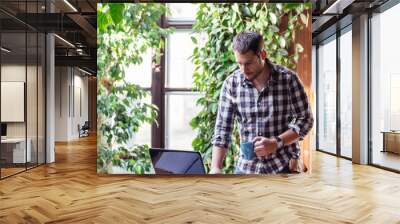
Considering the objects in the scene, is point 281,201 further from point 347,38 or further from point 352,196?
point 347,38

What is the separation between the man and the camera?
5.41 m

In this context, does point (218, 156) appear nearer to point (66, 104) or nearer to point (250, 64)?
point (250, 64)

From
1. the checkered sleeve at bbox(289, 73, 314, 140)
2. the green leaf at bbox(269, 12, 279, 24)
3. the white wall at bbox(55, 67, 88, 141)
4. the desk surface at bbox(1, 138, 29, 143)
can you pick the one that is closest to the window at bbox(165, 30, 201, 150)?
the green leaf at bbox(269, 12, 279, 24)

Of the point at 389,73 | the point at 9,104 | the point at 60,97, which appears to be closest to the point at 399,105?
the point at 389,73

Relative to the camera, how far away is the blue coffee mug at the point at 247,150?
5.45 meters

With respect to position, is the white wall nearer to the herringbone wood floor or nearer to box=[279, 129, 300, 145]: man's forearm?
the herringbone wood floor

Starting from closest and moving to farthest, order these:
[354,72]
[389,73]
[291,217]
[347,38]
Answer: [291,217]
[389,73]
[354,72]
[347,38]

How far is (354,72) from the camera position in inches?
302

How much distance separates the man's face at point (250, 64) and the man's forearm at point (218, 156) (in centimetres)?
103

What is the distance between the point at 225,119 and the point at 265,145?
637 millimetres

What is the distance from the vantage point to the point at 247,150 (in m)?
5.50

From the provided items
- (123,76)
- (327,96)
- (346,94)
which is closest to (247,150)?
(123,76)

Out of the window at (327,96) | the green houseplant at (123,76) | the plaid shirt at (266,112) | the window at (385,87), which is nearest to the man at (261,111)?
the plaid shirt at (266,112)

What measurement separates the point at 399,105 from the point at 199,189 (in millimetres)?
3675
